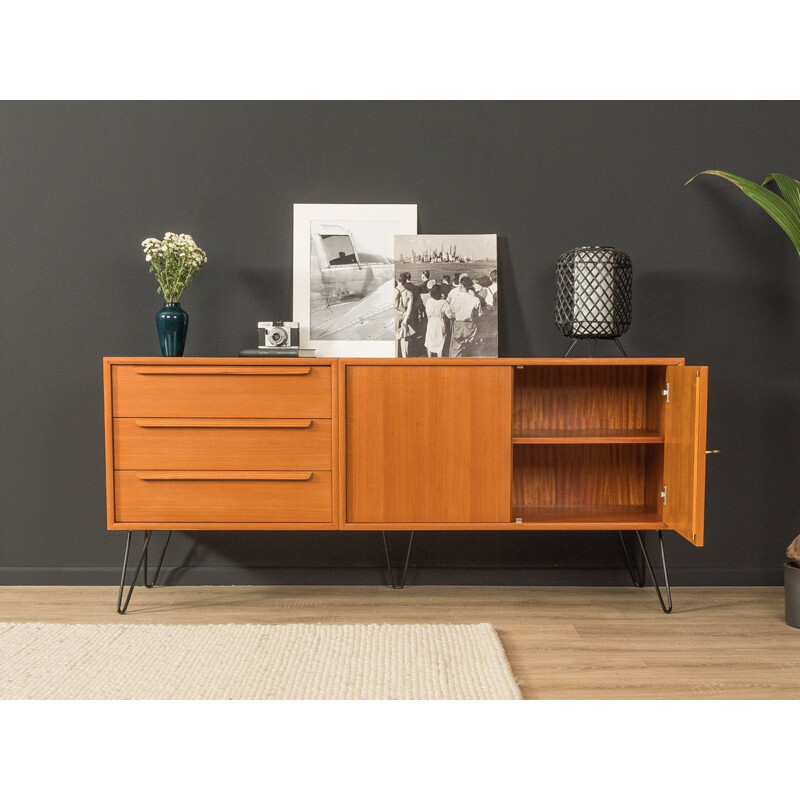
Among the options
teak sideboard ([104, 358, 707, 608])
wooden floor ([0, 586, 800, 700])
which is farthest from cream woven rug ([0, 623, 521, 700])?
teak sideboard ([104, 358, 707, 608])

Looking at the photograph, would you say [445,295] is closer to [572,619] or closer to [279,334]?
[279,334]

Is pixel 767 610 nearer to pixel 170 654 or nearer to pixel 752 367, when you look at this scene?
pixel 752 367

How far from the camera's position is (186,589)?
3068 millimetres

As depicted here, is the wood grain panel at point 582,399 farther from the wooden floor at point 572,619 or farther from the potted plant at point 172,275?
the potted plant at point 172,275

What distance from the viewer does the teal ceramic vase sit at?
2.83m

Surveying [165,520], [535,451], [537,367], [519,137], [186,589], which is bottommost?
[186,589]

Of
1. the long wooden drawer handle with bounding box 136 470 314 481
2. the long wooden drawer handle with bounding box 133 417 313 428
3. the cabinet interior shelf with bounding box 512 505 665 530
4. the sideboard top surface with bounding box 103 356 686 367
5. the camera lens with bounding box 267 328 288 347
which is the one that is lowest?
the cabinet interior shelf with bounding box 512 505 665 530

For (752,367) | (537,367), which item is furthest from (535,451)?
(752,367)

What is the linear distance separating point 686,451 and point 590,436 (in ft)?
1.28

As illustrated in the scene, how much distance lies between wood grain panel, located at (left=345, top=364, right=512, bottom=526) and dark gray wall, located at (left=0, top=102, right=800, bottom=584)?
A: 0.50 m

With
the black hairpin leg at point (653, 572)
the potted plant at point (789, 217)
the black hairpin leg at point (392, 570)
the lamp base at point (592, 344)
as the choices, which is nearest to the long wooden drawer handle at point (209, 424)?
the black hairpin leg at point (392, 570)

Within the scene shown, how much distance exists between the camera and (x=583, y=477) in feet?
10.1

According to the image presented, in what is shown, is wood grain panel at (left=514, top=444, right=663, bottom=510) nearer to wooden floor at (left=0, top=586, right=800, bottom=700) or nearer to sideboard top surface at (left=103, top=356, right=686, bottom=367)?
wooden floor at (left=0, top=586, right=800, bottom=700)

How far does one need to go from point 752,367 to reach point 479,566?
1.46 meters
